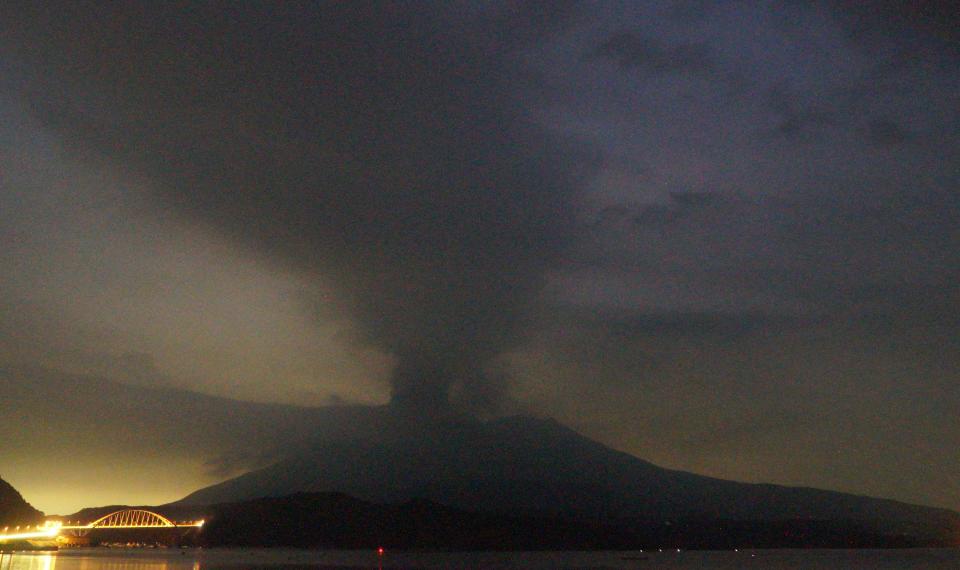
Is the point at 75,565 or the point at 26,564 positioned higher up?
the point at 26,564

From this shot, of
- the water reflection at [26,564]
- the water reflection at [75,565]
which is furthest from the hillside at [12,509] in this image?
the water reflection at [26,564]

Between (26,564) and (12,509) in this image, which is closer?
(26,564)

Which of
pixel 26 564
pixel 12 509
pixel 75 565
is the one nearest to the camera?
pixel 26 564

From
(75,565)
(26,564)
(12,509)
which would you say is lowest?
(75,565)

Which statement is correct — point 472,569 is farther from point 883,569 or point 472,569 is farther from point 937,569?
point 937,569

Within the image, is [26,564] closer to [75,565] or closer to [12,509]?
[75,565]

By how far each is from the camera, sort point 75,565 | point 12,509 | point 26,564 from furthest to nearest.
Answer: point 12,509, point 75,565, point 26,564

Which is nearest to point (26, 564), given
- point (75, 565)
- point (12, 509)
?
point (75, 565)

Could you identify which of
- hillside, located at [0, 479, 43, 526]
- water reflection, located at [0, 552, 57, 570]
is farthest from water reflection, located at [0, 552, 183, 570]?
hillside, located at [0, 479, 43, 526]

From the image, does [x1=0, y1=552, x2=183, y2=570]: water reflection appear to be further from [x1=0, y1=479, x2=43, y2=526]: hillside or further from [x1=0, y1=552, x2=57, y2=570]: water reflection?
[x1=0, y1=479, x2=43, y2=526]: hillside

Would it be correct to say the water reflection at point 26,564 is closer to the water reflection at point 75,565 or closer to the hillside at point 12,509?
the water reflection at point 75,565

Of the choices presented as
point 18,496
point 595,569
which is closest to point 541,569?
point 595,569

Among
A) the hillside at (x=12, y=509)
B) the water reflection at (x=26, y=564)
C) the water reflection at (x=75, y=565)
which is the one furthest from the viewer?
the hillside at (x=12, y=509)

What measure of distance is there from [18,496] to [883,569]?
188m
